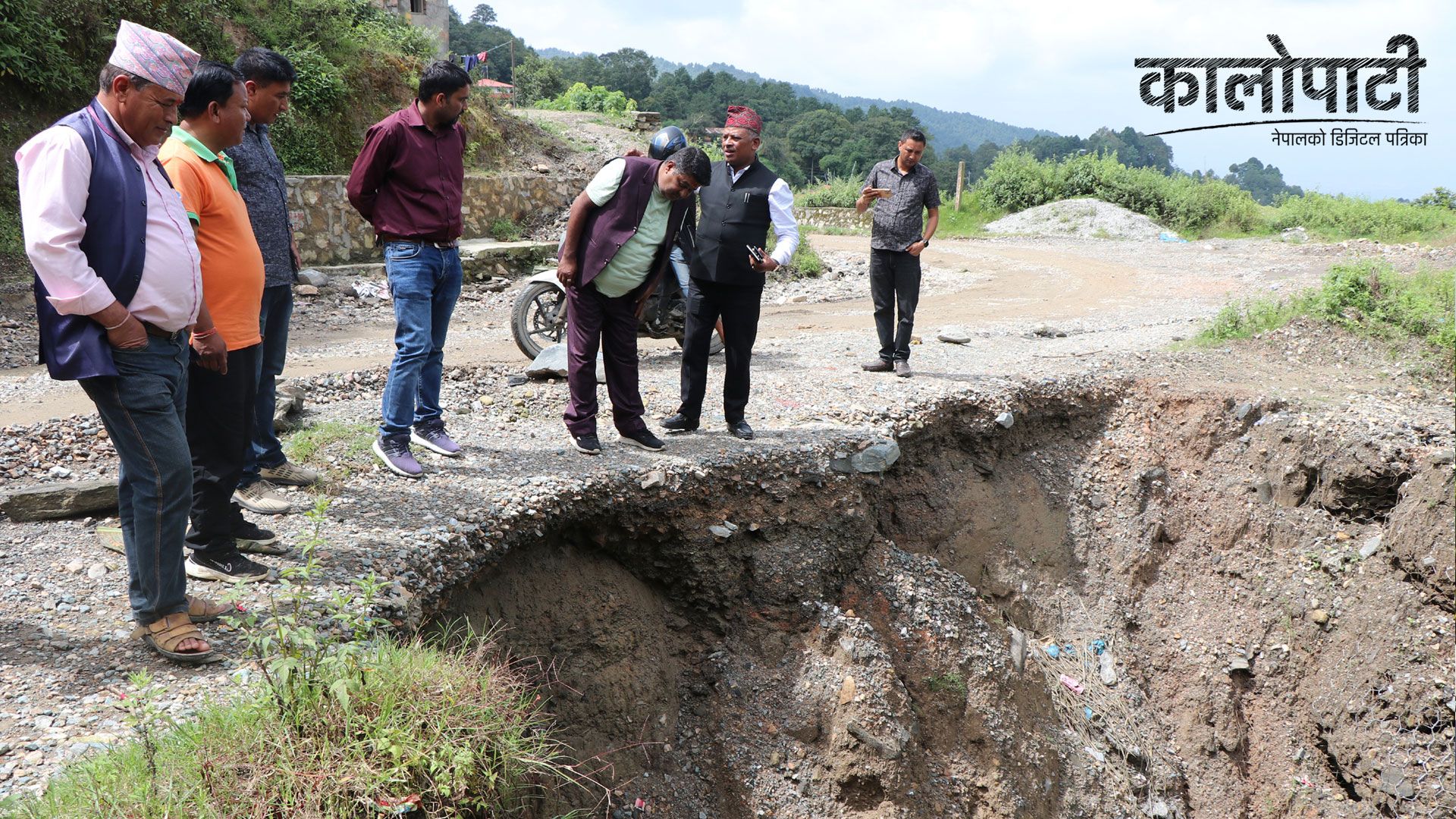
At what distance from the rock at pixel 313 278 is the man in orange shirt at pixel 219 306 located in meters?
7.54

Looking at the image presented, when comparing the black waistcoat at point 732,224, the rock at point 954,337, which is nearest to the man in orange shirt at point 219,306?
the black waistcoat at point 732,224

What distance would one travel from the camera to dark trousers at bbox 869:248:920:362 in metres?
6.54

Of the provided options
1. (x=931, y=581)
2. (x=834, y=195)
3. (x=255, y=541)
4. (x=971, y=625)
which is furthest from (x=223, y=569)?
(x=834, y=195)

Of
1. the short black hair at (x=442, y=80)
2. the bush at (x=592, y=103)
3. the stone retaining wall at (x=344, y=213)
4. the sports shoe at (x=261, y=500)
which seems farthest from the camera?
the bush at (x=592, y=103)

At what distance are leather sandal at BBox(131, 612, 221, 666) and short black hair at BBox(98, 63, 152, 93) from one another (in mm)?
1624

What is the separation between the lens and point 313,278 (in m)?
10.5

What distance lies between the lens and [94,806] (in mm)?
2227

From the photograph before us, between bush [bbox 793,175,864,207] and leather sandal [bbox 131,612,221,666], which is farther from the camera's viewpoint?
bush [bbox 793,175,864,207]

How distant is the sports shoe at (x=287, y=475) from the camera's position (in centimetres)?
429

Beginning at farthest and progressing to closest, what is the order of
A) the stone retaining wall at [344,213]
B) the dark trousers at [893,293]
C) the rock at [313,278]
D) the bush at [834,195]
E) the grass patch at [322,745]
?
the bush at [834,195]
the stone retaining wall at [344,213]
the rock at [313,278]
the dark trousers at [893,293]
the grass patch at [322,745]

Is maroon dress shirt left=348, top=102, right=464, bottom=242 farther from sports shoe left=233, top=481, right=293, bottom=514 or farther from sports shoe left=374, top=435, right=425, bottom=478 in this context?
sports shoe left=233, top=481, right=293, bottom=514

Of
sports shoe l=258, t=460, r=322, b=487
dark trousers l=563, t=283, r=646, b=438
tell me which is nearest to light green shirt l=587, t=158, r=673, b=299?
dark trousers l=563, t=283, r=646, b=438

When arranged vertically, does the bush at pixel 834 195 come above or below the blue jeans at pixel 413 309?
above

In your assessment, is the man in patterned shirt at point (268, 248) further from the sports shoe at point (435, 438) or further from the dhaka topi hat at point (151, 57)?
the dhaka topi hat at point (151, 57)
